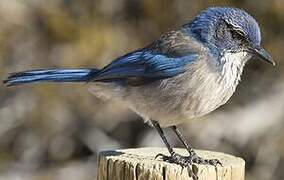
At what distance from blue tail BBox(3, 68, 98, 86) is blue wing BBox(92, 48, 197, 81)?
13 cm

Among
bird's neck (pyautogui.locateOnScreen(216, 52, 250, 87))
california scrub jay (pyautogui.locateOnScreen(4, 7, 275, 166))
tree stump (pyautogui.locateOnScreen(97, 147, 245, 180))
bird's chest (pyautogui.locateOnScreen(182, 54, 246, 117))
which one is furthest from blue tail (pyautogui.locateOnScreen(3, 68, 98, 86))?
tree stump (pyautogui.locateOnScreen(97, 147, 245, 180))

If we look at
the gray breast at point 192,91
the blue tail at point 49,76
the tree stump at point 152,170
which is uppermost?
the blue tail at point 49,76

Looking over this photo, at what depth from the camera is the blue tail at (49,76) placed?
19.9 ft

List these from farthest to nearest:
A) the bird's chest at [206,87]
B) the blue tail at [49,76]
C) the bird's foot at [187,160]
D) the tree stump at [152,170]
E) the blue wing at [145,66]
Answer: the blue tail at [49,76] → the blue wing at [145,66] → the bird's chest at [206,87] → the bird's foot at [187,160] → the tree stump at [152,170]

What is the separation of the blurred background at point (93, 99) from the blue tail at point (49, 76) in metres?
3.25

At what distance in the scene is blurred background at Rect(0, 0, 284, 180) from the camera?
9461mm

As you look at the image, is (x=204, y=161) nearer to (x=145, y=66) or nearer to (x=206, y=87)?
(x=206, y=87)

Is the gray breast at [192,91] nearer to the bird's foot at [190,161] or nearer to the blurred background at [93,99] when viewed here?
the bird's foot at [190,161]

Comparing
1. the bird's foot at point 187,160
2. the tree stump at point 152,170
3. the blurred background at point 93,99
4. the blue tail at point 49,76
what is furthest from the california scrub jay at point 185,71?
the blurred background at point 93,99

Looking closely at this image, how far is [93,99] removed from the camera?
31.8 ft

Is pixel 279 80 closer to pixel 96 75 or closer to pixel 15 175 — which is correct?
pixel 15 175

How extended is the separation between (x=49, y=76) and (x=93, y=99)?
3.58 m

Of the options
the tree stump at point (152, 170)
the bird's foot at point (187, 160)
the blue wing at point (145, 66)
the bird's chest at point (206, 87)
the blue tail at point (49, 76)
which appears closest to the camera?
the tree stump at point (152, 170)

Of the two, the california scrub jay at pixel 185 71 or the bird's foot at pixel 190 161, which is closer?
the bird's foot at pixel 190 161
